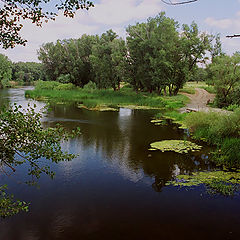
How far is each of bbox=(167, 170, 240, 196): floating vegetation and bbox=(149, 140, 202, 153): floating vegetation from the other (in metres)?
2.91

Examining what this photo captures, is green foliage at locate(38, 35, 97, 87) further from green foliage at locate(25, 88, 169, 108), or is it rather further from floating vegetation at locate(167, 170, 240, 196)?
floating vegetation at locate(167, 170, 240, 196)

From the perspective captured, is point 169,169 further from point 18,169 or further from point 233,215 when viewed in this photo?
point 18,169

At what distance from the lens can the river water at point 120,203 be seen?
21.1 ft

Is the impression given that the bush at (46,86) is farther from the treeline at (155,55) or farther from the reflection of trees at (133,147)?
the reflection of trees at (133,147)

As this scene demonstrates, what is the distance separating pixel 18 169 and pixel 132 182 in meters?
4.85

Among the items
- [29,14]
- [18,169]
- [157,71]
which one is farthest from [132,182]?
[157,71]

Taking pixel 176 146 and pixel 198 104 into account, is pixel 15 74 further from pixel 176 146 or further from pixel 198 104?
pixel 176 146

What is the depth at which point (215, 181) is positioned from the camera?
9.03m

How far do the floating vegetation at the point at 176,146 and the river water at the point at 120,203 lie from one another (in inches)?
28.1

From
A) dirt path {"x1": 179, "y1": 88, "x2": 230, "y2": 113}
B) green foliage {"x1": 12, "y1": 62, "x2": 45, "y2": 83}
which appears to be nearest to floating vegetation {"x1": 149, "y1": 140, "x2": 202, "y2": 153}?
dirt path {"x1": 179, "y1": 88, "x2": 230, "y2": 113}

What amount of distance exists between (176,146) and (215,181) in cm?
439

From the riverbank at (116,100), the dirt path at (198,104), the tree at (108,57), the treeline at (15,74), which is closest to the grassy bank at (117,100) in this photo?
the riverbank at (116,100)

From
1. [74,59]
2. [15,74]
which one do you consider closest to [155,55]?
[74,59]

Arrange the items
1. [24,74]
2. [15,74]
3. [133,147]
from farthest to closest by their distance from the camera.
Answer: [24,74] → [15,74] → [133,147]
